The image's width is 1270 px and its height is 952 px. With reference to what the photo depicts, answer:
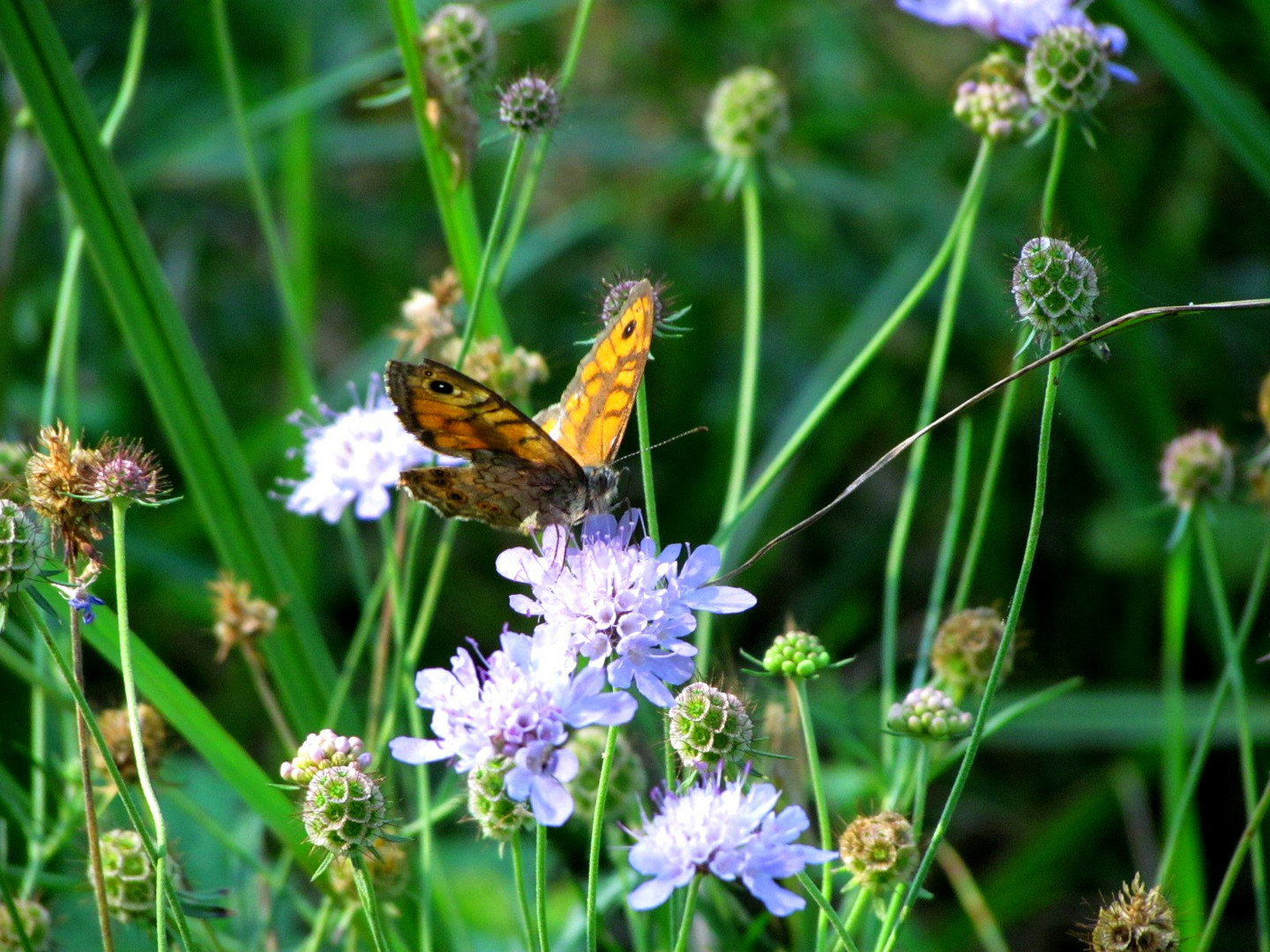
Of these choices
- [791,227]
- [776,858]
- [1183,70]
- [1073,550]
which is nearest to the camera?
[776,858]

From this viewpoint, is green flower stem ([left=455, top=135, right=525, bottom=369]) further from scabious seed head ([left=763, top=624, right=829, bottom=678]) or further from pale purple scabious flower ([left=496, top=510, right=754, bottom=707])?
scabious seed head ([left=763, top=624, right=829, bottom=678])

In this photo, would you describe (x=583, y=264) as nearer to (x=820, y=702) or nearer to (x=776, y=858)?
(x=820, y=702)

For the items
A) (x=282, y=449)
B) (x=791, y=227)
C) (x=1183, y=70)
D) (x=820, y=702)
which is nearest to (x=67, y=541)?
(x=820, y=702)

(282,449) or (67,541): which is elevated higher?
(282,449)

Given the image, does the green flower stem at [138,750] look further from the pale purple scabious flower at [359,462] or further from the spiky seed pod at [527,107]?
the spiky seed pod at [527,107]

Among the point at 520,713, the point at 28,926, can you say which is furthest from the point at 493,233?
the point at 28,926

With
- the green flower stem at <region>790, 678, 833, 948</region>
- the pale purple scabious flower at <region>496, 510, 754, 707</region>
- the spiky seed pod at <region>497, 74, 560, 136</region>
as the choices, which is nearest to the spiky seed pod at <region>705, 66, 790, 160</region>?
the spiky seed pod at <region>497, 74, 560, 136</region>
